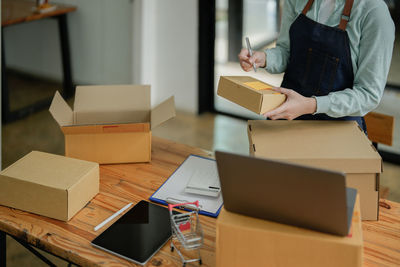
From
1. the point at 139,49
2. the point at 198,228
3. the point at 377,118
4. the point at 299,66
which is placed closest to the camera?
the point at 198,228

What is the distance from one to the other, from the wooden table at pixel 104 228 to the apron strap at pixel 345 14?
1.96ft

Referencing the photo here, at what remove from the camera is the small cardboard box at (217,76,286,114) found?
1.49 metres

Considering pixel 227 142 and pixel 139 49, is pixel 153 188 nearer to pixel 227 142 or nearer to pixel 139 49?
pixel 227 142

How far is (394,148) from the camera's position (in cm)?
344

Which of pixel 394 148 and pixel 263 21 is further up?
pixel 263 21

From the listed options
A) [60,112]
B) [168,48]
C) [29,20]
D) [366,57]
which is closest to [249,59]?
[366,57]

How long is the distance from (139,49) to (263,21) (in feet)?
3.24

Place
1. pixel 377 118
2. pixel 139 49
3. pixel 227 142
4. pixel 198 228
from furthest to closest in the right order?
1. pixel 139 49
2. pixel 227 142
3. pixel 377 118
4. pixel 198 228

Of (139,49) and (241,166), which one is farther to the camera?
(139,49)

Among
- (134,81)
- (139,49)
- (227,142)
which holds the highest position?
(139,49)

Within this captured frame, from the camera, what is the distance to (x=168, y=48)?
405 centimetres

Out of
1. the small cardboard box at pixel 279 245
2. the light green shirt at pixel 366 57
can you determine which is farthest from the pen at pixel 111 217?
the light green shirt at pixel 366 57

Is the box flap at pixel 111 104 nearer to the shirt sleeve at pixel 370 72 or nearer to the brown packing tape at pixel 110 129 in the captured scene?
the brown packing tape at pixel 110 129

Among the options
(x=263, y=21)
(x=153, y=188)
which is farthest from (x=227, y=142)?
(x=153, y=188)
